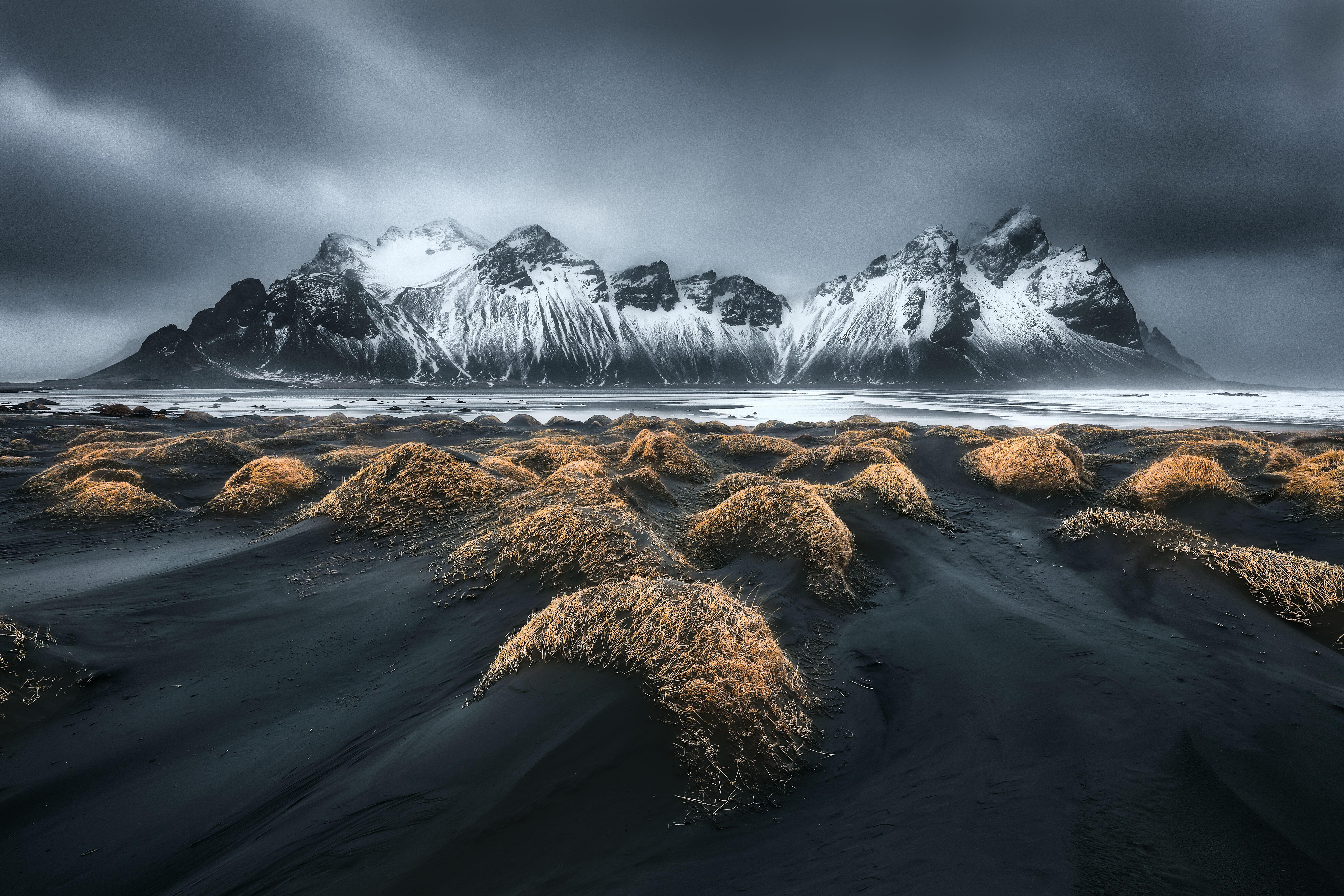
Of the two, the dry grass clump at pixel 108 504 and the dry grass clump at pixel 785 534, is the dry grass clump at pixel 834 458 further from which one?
the dry grass clump at pixel 108 504

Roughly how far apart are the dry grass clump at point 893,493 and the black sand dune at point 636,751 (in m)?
4.75

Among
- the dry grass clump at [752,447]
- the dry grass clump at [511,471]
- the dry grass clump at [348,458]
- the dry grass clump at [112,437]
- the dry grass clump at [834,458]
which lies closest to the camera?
the dry grass clump at [511,471]

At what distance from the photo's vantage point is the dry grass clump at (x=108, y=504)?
13547 mm

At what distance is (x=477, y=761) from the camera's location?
188 inches

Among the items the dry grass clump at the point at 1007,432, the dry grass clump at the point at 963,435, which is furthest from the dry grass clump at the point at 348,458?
the dry grass clump at the point at 1007,432

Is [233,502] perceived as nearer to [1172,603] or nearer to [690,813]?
[690,813]

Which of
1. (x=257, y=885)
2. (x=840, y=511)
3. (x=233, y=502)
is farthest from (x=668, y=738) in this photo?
(x=233, y=502)

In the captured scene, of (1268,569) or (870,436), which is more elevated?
(870,436)

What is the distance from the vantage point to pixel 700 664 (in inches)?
205

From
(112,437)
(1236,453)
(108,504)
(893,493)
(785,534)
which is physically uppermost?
(1236,453)

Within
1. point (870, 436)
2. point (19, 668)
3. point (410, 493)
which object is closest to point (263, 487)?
point (410, 493)

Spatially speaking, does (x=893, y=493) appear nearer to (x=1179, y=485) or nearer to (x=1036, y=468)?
(x=1036, y=468)

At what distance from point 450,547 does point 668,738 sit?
25.8ft

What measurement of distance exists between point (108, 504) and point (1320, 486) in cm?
3177
